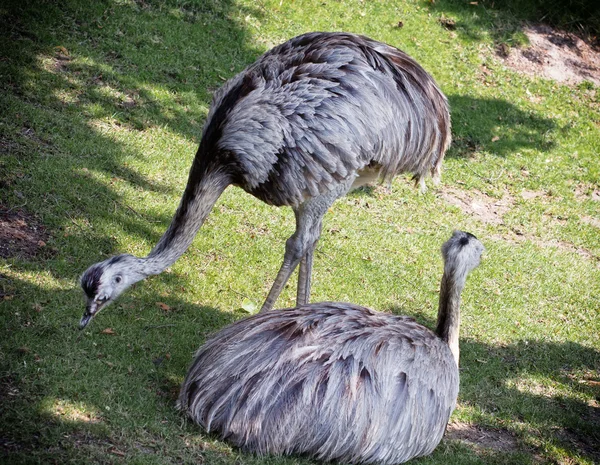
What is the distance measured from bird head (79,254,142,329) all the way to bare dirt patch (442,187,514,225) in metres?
5.10

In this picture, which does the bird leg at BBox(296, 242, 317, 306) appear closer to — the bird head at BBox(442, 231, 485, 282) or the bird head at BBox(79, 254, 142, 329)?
the bird head at BBox(442, 231, 485, 282)

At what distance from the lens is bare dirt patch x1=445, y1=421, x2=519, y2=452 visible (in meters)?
5.96

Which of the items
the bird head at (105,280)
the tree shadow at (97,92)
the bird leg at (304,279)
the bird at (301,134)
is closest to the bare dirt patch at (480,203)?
the tree shadow at (97,92)

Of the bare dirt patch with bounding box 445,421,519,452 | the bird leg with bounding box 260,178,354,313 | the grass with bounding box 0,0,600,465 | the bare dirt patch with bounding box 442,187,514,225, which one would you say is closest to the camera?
the grass with bounding box 0,0,600,465

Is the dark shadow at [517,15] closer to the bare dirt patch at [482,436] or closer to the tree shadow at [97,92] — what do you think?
the tree shadow at [97,92]

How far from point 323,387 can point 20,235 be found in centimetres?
305

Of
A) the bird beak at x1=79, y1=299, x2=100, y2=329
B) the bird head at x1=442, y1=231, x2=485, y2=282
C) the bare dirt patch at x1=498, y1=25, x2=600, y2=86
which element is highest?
the bare dirt patch at x1=498, y1=25, x2=600, y2=86

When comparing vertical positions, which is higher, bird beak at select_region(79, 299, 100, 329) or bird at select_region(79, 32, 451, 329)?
bird at select_region(79, 32, 451, 329)

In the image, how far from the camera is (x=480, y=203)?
9.87 m

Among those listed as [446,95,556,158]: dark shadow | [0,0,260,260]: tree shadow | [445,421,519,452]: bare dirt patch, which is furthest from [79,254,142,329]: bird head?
[446,95,556,158]: dark shadow

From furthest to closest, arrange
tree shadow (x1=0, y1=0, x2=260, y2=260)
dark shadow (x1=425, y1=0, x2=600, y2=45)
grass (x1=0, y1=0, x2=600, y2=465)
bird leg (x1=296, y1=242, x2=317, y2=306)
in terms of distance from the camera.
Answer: dark shadow (x1=425, y1=0, x2=600, y2=45) < tree shadow (x1=0, y1=0, x2=260, y2=260) < bird leg (x1=296, y1=242, x2=317, y2=306) < grass (x1=0, y1=0, x2=600, y2=465)

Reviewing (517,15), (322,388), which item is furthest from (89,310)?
(517,15)

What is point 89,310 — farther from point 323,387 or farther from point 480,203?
point 480,203

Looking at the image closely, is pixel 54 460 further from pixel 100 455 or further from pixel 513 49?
pixel 513 49
